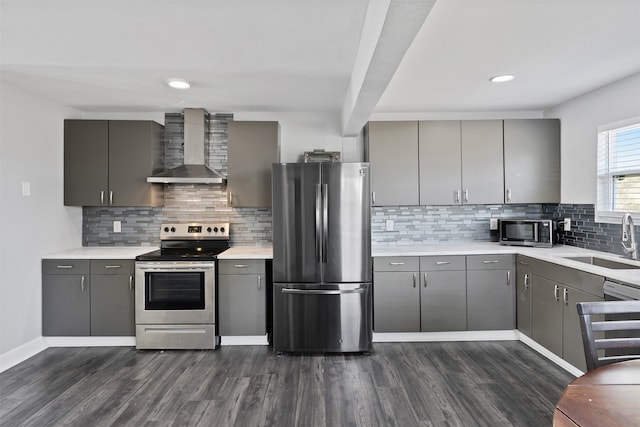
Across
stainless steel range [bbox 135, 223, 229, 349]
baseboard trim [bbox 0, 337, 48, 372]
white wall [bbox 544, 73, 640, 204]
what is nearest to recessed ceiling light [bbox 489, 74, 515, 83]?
white wall [bbox 544, 73, 640, 204]

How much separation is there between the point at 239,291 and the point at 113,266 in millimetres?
1217

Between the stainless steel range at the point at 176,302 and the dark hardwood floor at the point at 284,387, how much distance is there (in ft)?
0.43

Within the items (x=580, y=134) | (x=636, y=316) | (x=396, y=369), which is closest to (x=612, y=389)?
(x=636, y=316)

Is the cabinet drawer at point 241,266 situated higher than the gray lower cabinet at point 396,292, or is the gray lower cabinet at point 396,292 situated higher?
the cabinet drawer at point 241,266

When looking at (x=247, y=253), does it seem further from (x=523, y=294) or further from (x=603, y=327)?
(x=603, y=327)

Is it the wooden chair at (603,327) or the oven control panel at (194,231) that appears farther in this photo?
the oven control panel at (194,231)

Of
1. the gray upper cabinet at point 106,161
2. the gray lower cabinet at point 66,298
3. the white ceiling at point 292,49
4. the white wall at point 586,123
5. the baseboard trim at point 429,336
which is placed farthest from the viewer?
the gray upper cabinet at point 106,161

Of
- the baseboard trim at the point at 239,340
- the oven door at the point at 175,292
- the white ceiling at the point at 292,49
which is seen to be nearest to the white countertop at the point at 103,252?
the oven door at the point at 175,292

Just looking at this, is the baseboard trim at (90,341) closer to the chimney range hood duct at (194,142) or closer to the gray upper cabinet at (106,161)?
the gray upper cabinet at (106,161)

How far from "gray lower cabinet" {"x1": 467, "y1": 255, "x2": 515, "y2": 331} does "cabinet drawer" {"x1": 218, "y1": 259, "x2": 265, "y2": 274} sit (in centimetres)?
202

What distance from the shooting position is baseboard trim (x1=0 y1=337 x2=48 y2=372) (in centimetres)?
303

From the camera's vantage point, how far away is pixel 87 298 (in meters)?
3.47

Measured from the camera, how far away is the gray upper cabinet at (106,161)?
376cm

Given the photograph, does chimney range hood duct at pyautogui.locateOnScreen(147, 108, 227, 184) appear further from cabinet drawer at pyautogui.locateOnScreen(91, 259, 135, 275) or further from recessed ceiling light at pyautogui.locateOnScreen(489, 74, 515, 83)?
recessed ceiling light at pyautogui.locateOnScreen(489, 74, 515, 83)
